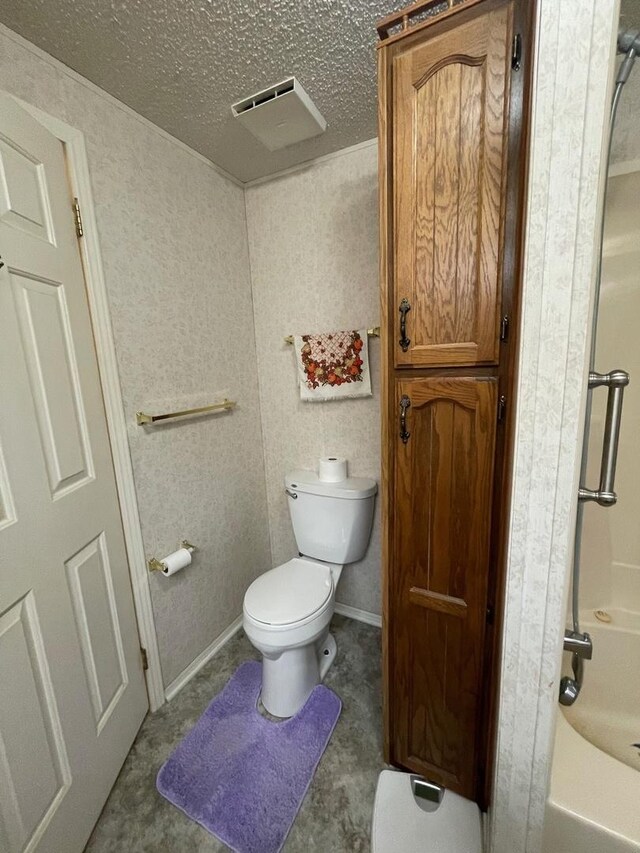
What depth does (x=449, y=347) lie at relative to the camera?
838mm

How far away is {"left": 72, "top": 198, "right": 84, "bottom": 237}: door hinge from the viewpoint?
1.06 meters

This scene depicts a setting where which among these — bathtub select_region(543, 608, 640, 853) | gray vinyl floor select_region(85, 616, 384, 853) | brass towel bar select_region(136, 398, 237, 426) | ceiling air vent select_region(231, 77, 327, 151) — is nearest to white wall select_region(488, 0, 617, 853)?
bathtub select_region(543, 608, 640, 853)

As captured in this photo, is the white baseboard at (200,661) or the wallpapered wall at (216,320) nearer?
the wallpapered wall at (216,320)

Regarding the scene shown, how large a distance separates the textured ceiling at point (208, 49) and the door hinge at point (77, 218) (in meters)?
0.39

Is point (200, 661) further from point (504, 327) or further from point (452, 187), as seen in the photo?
point (452, 187)

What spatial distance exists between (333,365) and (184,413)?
0.70 meters

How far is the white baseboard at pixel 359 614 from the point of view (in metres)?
1.81

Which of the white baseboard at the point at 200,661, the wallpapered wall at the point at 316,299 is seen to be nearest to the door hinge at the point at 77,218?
the wallpapered wall at the point at 316,299

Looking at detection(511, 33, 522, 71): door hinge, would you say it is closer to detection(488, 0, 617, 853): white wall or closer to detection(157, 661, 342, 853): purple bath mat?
detection(488, 0, 617, 853): white wall

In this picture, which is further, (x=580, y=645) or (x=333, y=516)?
(x=333, y=516)

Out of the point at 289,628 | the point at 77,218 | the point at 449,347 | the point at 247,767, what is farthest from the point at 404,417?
the point at 247,767

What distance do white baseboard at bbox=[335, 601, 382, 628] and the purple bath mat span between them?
0.46 m

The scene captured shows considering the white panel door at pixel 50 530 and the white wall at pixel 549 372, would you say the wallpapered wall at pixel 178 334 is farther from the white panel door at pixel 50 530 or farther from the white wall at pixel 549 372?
the white wall at pixel 549 372

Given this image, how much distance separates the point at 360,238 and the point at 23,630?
1760mm
